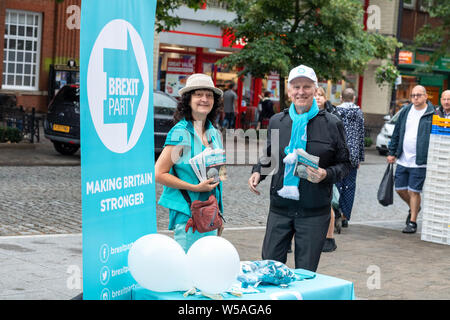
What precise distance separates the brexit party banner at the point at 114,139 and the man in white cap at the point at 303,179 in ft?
3.84

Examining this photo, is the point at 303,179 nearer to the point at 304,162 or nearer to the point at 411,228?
the point at 304,162

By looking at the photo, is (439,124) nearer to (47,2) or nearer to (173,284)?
(173,284)

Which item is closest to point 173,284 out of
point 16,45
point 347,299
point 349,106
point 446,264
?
point 347,299

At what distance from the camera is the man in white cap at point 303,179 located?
4762mm

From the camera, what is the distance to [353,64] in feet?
70.3

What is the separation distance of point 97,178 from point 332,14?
1801 centimetres

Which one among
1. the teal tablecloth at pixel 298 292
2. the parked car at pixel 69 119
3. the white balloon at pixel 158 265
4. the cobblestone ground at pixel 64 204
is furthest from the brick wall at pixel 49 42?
the white balloon at pixel 158 265

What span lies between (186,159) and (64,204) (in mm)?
6592

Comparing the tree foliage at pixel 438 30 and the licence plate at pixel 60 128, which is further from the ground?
the tree foliage at pixel 438 30

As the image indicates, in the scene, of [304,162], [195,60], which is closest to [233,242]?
[304,162]

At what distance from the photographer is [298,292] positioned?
12.2 feet

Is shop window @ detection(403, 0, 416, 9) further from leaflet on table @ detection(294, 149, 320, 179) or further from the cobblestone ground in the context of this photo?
leaflet on table @ detection(294, 149, 320, 179)

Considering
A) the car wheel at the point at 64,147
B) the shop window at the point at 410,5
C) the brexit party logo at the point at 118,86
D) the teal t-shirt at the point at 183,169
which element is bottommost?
the car wheel at the point at 64,147

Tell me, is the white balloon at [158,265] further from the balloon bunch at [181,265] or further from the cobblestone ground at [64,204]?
the cobblestone ground at [64,204]
